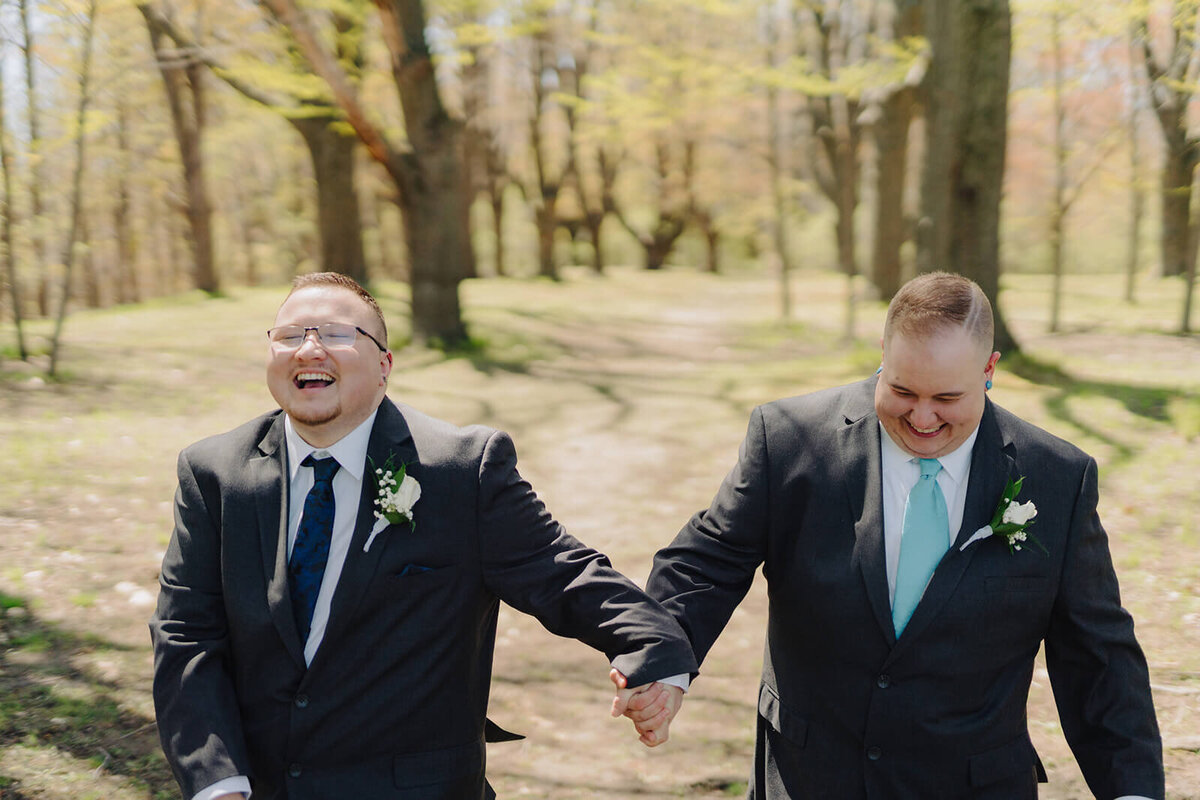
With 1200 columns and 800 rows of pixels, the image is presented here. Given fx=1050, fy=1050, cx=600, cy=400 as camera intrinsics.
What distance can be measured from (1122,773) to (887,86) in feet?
44.6

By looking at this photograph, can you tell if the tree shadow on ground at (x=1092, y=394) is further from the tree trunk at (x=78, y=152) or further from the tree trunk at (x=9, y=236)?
the tree trunk at (x=9, y=236)

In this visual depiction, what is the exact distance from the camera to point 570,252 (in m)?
54.9

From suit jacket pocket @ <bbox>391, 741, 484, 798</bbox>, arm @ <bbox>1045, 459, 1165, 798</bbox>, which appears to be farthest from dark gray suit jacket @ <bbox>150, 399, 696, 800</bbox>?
arm @ <bbox>1045, 459, 1165, 798</bbox>

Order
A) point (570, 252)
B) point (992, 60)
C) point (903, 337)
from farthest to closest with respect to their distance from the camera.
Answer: point (570, 252)
point (992, 60)
point (903, 337)

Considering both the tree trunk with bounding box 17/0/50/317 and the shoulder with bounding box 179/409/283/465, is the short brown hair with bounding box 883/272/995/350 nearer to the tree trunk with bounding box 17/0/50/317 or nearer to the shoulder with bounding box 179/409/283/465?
the shoulder with bounding box 179/409/283/465

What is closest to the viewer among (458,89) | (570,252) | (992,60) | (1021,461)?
(1021,461)

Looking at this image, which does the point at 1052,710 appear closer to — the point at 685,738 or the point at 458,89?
the point at 685,738

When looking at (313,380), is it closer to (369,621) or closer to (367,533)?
(367,533)

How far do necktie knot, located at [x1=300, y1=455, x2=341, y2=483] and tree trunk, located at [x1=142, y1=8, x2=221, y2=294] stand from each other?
21996mm

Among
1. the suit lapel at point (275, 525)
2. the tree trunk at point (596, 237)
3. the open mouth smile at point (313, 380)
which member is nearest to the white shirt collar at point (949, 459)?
the open mouth smile at point (313, 380)

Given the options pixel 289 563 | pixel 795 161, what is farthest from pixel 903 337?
pixel 795 161

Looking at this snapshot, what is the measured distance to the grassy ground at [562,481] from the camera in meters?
4.73

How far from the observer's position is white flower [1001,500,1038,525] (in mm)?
2789

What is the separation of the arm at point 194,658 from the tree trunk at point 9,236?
9988mm
